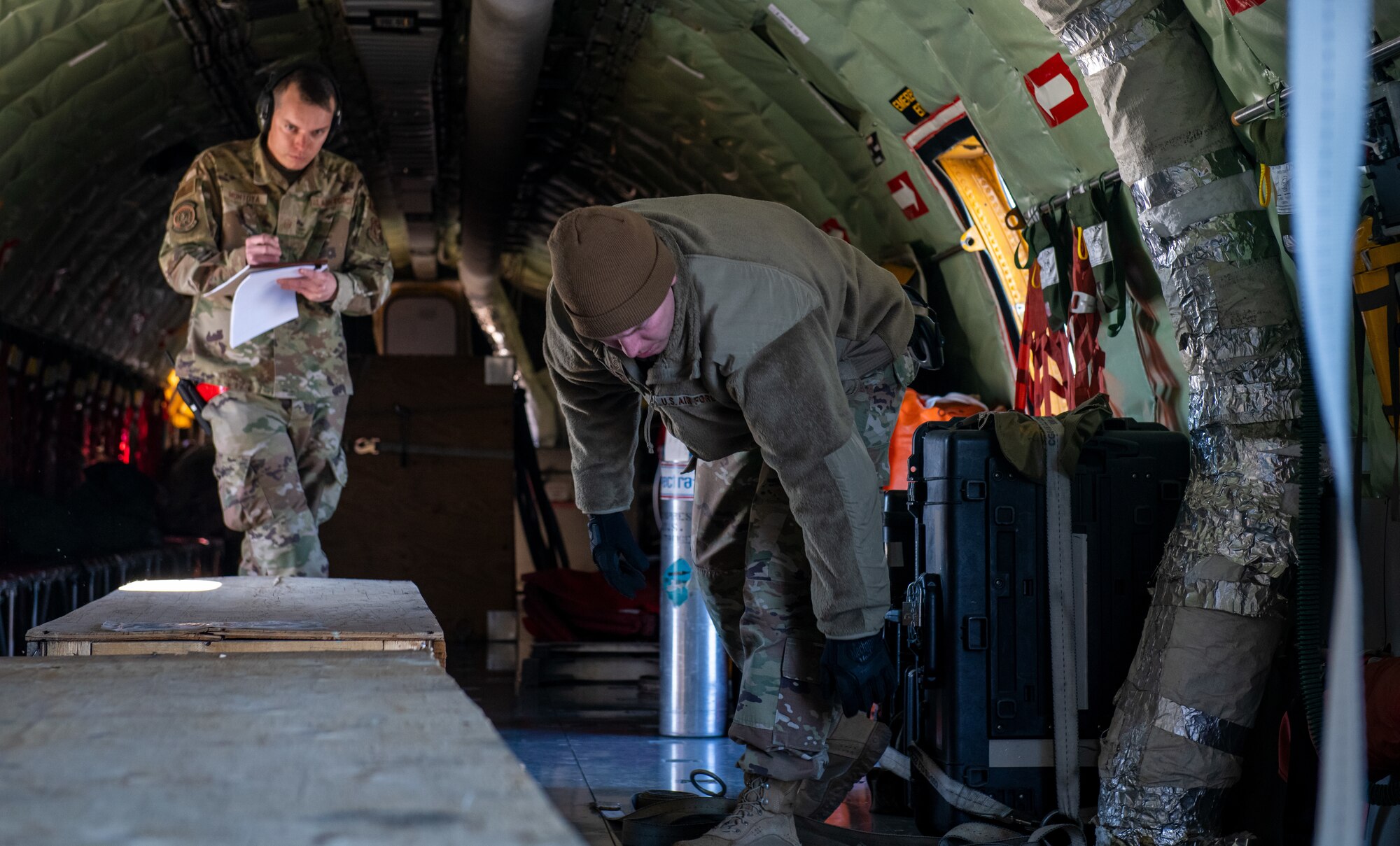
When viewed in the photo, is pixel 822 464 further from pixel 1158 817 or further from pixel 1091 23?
pixel 1091 23

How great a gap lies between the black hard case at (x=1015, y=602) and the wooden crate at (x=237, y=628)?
3.87 ft

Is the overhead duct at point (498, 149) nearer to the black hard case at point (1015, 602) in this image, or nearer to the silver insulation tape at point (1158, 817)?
the black hard case at point (1015, 602)

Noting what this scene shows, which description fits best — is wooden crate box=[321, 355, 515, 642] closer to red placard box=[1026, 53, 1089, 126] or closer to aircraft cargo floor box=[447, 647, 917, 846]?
aircraft cargo floor box=[447, 647, 917, 846]

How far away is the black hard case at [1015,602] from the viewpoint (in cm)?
298

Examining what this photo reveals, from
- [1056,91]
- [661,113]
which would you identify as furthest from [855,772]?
[661,113]

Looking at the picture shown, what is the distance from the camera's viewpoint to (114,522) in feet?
22.6

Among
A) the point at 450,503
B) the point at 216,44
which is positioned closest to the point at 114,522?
the point at 450,503

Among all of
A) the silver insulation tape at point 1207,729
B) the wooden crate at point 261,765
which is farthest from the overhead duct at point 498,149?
the wooden crate at point 261,765

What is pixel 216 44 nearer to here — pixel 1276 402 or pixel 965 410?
pixel 965 410

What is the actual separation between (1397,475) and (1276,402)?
273 millimetres

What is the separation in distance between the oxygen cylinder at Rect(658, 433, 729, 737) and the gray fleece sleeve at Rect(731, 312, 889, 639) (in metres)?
1.90

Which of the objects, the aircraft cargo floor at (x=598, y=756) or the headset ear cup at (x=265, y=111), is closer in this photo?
the aircraft cargo floor at (x=598, y=756)

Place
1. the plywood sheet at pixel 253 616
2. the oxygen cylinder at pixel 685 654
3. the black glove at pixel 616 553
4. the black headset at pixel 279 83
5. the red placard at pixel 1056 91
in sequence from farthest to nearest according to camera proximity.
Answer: the oxygen cylinder at pixel 685 654
the black headset at pixel 279 83
the red placard at pixel 1056 91
the black glove at pixel 616 553
the plywood sheet at pixel 253 616

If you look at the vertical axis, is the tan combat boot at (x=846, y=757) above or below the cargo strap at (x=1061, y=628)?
below
